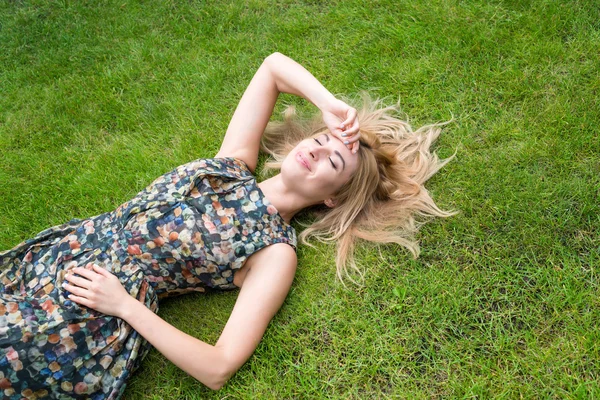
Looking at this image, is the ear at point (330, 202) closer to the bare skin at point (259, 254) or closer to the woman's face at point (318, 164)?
the bare skin at point (259, 254)

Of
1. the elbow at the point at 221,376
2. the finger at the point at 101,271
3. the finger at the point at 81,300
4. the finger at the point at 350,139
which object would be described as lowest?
the elbow at the point at 221,376

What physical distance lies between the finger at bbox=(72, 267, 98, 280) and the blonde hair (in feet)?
4.58

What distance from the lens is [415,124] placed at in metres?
4.23

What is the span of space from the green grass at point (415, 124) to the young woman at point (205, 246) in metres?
0.23

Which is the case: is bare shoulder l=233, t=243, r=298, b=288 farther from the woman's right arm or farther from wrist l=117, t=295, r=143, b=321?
the woman's right arm

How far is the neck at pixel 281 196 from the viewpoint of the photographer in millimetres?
3615

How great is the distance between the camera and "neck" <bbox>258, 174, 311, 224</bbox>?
3615 mm

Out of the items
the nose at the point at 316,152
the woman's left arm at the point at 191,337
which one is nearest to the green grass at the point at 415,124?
the woman's left arm at the point at 191,337

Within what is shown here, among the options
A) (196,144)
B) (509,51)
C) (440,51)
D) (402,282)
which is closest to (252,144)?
(196,144)

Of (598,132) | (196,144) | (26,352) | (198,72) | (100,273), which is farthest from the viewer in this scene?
(198,72)

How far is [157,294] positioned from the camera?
11.5 ft

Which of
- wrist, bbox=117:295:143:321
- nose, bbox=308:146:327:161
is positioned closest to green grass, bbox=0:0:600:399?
wrist, bbox=117:295:143:321

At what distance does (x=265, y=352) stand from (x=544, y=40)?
3289 mm

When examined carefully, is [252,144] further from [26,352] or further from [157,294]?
[26,352]
